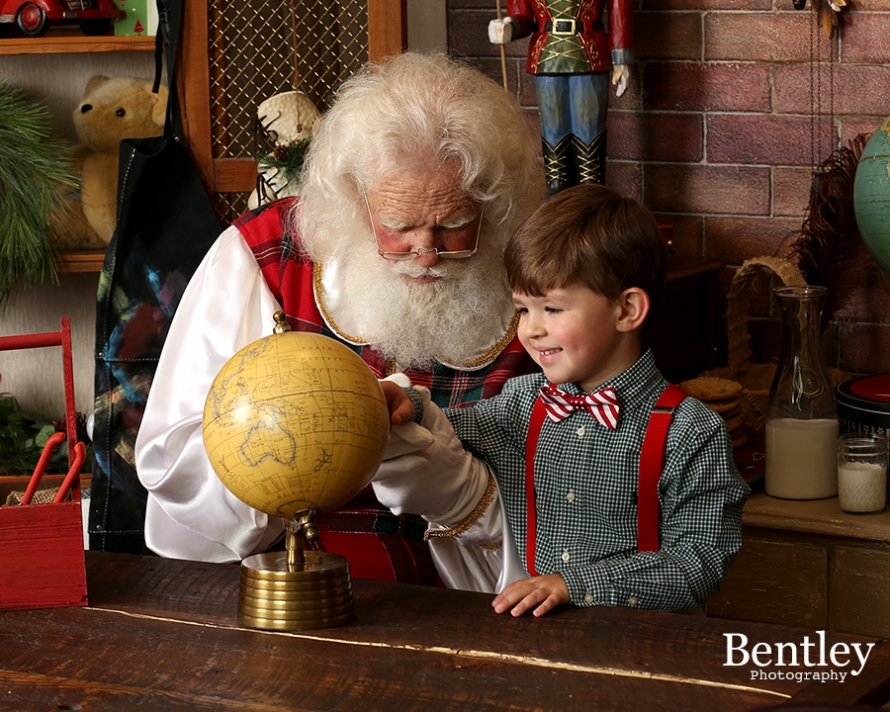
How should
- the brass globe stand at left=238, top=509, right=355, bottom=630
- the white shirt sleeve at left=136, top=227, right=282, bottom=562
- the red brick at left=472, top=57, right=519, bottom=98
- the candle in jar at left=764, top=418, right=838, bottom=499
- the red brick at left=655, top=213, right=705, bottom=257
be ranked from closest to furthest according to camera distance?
the brass globe stand at left=238, top=509, right=355, bottom=630
the white shirt sleeve at left=136, top=227, right=282, bottom=562
the candle in jar at left=764, top=418, right=838, bottom=499
the red brick at left=655, top=213, right=705, bottom=257
the red brick at left=472, top=57, right=519, bottom=98

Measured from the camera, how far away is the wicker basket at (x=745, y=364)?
2.71 meters

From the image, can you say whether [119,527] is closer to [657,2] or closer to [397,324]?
[397,324]

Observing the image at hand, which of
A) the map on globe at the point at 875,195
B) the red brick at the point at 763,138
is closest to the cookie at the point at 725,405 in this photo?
the map on globe at the point at 875,195

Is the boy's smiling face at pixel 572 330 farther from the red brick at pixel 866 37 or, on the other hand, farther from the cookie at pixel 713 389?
the red brick at pixel 866 37

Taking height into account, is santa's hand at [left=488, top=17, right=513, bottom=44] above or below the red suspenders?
above

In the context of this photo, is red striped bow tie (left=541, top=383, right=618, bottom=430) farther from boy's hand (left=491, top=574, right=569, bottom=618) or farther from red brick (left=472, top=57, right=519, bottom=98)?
red brick (left=472, top=57, right=519, bottom=98)

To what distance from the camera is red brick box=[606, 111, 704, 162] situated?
295 cm

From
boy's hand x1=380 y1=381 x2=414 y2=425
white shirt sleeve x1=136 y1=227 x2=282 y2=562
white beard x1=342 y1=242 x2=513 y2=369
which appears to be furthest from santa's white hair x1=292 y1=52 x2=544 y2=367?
boy's hand x1=380 y1=381 x2=414 y2=425

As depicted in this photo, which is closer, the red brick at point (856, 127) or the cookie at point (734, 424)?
the cookie at point (734, 424)

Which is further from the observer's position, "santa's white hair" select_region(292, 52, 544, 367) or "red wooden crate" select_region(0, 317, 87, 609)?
"santa's white hair" select_region(292, 52, 544, 367)

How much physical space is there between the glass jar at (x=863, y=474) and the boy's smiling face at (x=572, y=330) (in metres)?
0.86

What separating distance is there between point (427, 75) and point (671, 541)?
91 centimetres

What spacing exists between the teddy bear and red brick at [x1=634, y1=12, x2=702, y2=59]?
3.88 feet

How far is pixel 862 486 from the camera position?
233 cm
